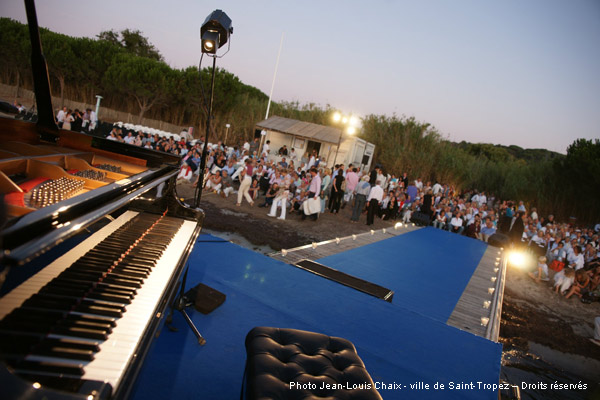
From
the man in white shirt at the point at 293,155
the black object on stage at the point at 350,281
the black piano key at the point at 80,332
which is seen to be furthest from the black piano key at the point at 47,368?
the man in white shirt at the point at 293,155

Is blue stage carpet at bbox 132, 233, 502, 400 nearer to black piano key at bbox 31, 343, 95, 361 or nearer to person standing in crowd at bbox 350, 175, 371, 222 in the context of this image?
black piano key at bbox 31, 343, 95, 361

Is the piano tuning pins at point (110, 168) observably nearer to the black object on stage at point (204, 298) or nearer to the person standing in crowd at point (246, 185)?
the black object on stage at point (204, 298)

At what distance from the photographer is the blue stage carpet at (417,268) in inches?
183

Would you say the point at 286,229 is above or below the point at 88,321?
below

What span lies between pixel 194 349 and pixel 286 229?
21.0 feet

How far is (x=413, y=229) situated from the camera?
10.6 metres

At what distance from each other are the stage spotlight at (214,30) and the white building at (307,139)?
51.7 ft

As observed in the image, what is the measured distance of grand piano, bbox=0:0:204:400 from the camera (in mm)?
1005

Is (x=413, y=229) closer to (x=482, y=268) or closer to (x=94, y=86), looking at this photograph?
(x=482, y=268)

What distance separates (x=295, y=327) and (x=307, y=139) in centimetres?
1828

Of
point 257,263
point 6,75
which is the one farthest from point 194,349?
point 6,75

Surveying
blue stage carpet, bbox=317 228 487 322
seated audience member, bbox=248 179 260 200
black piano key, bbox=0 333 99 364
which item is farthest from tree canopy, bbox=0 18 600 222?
black piano key, bbox=0 333 99 364

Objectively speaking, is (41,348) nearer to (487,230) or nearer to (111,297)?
(111,297)

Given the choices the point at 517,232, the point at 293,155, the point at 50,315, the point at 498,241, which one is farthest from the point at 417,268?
the point at 293,155
